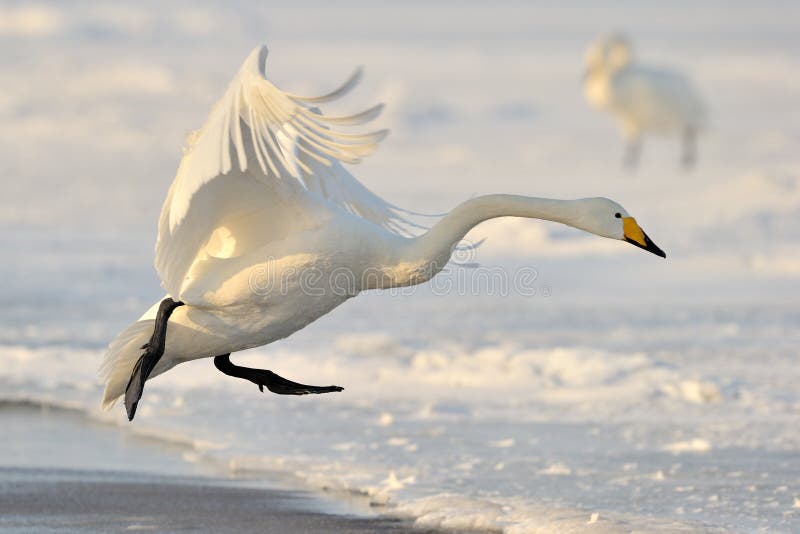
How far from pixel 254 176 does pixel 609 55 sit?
17.9 meters

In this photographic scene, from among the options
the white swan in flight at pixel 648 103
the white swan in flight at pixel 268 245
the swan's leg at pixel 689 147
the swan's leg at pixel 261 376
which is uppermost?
the white swan in flight at pixel 648 103

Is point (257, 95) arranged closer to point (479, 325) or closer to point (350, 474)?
point (350, 474)

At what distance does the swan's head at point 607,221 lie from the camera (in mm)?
6887

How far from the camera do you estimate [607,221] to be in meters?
6.89

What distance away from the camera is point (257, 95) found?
6.27 metres

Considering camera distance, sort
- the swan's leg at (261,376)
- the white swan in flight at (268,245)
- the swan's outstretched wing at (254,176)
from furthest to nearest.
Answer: the swan's leg at (261,376) → the white swan in flight at (268,245) → the swan's outstretched wing at (254,176)

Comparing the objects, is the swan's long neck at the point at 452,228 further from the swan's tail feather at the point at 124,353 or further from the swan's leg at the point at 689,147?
the swan's leg at the point at 689,147

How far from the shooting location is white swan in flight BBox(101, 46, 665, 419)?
262 inches

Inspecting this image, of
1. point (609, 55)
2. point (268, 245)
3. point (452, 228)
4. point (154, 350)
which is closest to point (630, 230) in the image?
point (452, 228)

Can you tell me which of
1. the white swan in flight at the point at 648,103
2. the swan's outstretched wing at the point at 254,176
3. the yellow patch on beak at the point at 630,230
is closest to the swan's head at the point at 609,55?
the white swan in flight at the point at 648,103

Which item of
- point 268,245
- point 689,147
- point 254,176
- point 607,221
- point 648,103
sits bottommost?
point 268,245

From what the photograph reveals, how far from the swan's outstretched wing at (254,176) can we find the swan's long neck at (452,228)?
19.5 inches

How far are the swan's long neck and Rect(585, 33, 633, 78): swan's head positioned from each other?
1739cm

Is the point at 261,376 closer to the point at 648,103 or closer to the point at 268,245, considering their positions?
the point at 268,245
